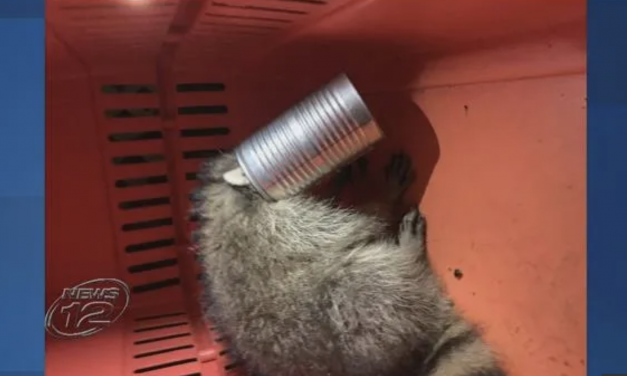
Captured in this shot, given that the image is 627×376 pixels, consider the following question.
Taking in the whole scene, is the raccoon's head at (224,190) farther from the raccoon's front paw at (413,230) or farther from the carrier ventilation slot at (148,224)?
the raccoon's front paw at (413,230)

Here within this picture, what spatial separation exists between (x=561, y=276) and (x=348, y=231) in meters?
0.41

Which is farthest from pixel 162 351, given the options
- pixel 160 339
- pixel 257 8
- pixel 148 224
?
pixel 257 8

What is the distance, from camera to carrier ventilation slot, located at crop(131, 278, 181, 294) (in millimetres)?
1658

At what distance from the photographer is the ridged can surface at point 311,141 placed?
1.38 metres

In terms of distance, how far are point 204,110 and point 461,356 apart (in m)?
0.79

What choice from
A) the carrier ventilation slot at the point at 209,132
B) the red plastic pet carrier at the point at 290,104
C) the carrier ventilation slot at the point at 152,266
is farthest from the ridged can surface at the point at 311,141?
the carrier ventilation slot at the point at 152,266

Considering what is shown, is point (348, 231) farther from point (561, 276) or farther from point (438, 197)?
point (561, 276)

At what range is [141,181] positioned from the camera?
1678 mm

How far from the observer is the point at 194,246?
1542 mm

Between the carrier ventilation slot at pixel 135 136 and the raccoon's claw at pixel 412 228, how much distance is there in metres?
0.58

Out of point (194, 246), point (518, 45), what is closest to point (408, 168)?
point (518, 45)

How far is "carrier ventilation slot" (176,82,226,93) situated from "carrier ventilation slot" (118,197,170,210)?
10.0 inches

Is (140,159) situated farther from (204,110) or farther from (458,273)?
(458,273)

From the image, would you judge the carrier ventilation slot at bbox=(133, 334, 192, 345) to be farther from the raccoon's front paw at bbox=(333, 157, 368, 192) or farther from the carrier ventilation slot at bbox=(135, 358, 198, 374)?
the raccoon's front paw at bbox=(333, 157, 368, 192)
